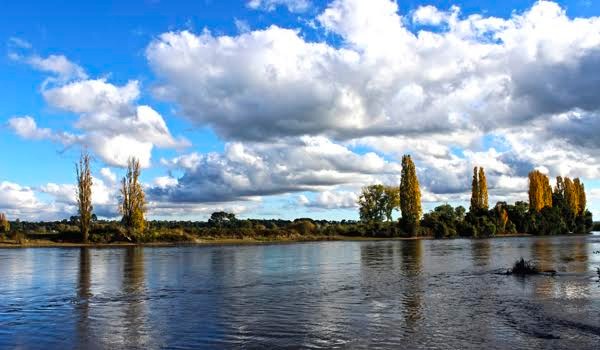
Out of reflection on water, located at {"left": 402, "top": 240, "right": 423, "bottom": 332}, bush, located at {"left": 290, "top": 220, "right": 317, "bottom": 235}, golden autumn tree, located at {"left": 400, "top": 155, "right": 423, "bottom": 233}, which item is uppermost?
golden autumn tree, located at {"left": 400, "top": 155, "right": 423, "bottom": 233}

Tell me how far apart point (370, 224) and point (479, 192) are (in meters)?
29.1

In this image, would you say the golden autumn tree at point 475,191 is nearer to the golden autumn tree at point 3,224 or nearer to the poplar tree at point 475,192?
the poplar tree at point 475,192

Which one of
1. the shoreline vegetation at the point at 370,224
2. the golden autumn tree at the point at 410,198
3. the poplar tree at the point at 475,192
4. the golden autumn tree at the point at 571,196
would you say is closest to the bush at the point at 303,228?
the shoreline vegetation at the point at 370,224

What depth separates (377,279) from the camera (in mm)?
29312

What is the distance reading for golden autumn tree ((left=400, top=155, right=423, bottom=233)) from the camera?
115 metres

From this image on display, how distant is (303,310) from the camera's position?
1934 centimetres

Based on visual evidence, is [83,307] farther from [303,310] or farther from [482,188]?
[482,188]


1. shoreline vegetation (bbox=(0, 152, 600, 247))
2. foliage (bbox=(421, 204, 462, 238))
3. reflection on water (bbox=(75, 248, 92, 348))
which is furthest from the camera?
foliage (bbox=(421, 204, 462, 238))

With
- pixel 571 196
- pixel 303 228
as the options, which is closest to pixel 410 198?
pixel 303 228

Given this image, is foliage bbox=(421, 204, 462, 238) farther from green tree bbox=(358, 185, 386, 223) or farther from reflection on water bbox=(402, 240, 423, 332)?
reflection on water bbox=(402, 240, 423, 332)

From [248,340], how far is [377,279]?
15.8 metres

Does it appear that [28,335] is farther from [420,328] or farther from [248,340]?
[420,328]

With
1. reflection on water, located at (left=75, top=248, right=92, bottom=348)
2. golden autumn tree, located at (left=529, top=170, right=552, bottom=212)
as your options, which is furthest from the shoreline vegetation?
reflection on water, located at (left=75, top=248, right=92, bottom=348)

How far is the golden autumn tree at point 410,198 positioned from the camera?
115 m
